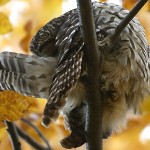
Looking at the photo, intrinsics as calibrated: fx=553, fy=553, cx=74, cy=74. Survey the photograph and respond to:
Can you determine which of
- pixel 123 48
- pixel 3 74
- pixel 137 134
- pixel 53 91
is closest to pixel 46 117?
pixel 53 91

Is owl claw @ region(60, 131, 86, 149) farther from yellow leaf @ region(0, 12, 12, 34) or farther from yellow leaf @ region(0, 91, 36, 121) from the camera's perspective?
yellow leaf @ region(0, 12, 12, 34)

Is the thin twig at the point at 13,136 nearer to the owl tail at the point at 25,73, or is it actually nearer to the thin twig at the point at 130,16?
the owl tail at the point at 25,73

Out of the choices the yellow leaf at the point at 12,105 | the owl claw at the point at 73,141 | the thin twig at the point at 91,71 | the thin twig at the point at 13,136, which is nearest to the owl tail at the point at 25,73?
the yellow leaf at the point at 12,105

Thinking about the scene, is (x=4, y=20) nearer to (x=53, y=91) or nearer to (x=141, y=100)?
(x=53, y=91)

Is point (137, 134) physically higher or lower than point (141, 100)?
lower

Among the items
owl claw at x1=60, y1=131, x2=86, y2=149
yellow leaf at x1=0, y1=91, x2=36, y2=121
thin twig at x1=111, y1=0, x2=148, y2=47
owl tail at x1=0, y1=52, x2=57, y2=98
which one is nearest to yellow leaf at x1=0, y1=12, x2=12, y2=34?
owl tail at x1=0, y1=52, x2=57, y2=98

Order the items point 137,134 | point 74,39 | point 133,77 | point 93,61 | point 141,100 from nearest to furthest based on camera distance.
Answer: point 93,61 → point 74,39 → point 133,77 → point 141,100 → point 137,134
